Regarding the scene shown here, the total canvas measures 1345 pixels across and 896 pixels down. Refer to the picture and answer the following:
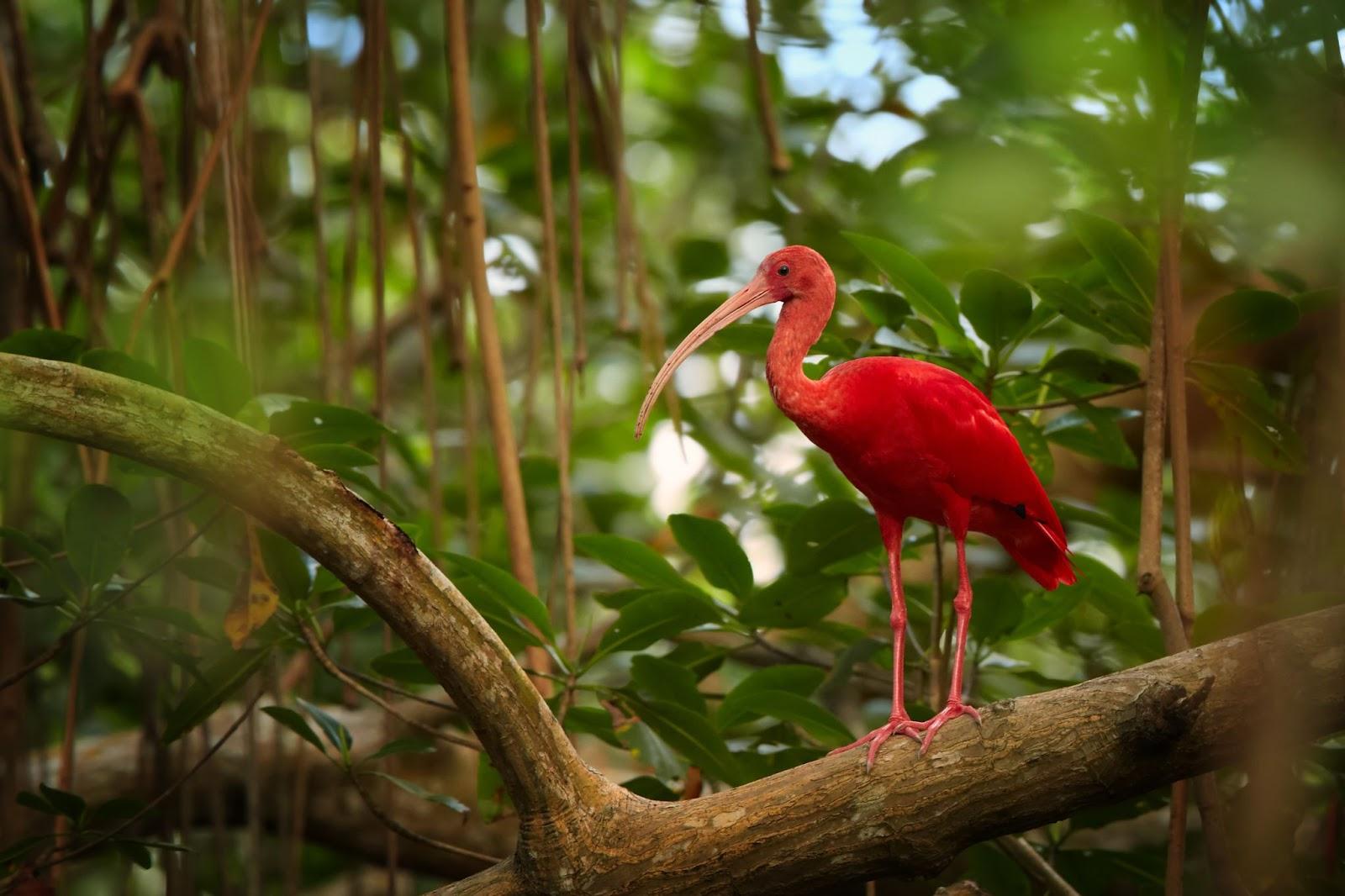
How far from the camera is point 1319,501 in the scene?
6.44 ft

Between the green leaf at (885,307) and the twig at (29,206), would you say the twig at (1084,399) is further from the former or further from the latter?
the twig at (29,206)

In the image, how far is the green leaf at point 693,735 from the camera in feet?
8.20

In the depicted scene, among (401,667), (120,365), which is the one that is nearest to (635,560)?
(401,667)

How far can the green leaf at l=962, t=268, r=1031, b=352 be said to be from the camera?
248cm

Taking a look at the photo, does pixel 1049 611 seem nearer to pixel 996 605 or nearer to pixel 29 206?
pixel 996 605

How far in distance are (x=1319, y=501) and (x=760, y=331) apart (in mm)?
1311

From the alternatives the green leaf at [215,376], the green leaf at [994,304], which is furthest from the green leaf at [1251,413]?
the green leaf at [215,376]

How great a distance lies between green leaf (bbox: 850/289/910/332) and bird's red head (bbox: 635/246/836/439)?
90mm

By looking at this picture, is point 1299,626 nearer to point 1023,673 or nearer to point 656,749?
point 1023,673

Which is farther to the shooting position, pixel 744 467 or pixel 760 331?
pixel 744 467

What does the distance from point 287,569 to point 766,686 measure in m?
1.07

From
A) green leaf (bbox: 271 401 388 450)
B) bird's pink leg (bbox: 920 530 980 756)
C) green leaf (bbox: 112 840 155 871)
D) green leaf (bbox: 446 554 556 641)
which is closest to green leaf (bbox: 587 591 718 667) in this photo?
green leaf (bbox: 446 554 556 641)

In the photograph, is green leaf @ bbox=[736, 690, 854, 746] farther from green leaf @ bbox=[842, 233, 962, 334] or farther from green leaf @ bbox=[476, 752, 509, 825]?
green leaf @ bbox=[842, 233, 962, 334]

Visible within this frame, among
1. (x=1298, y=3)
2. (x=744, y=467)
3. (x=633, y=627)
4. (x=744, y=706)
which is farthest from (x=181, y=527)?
(x=1298, y=3)
